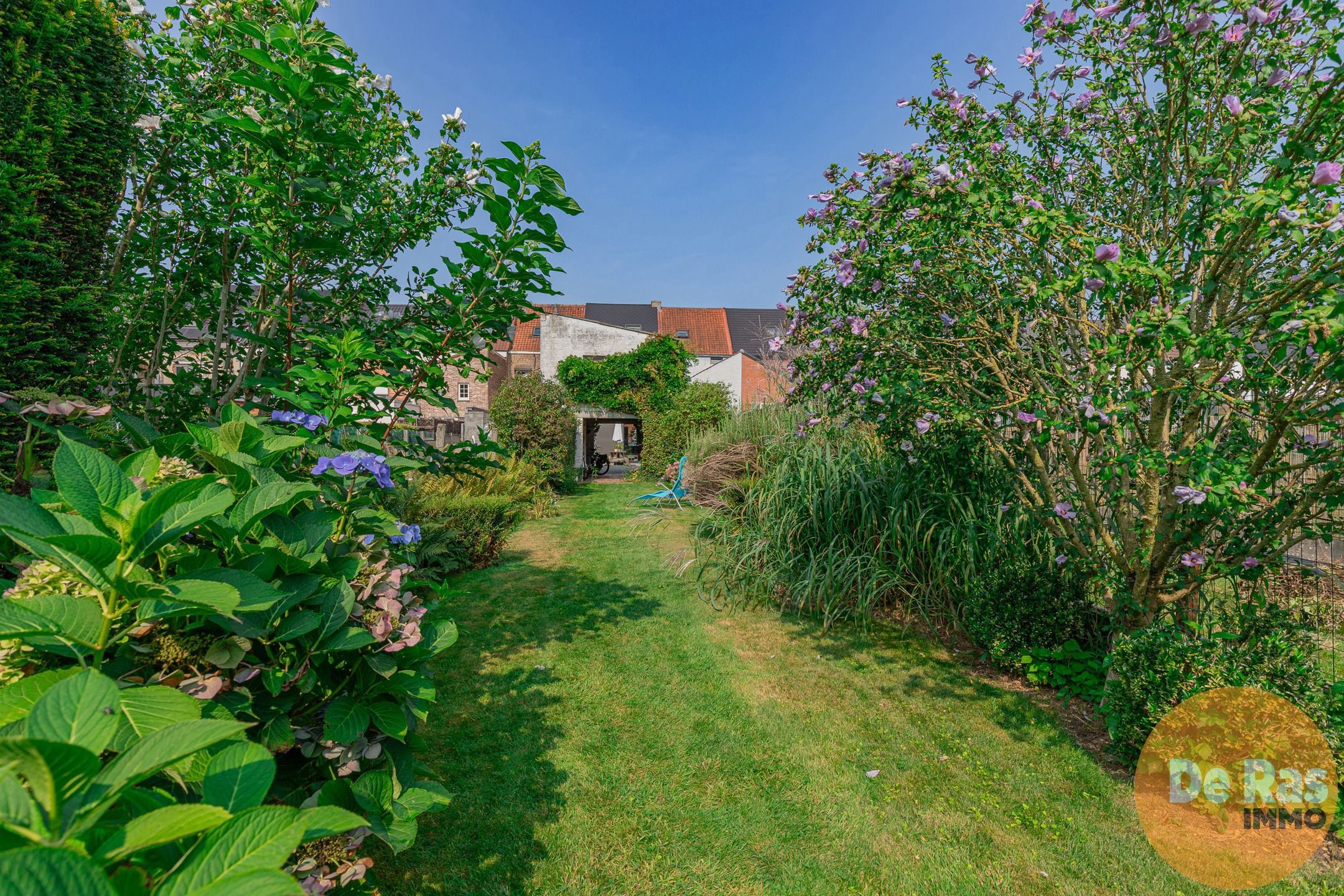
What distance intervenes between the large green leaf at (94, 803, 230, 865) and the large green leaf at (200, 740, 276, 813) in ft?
0.46

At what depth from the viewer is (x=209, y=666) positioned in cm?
123

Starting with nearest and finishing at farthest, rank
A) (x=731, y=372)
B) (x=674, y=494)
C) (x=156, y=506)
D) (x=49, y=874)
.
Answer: (x=49, y=874)
(x=156, y=506)
(x=674, y=494)
(x=731, y=372)

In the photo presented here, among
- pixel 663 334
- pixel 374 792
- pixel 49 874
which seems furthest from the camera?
pixel 663 334

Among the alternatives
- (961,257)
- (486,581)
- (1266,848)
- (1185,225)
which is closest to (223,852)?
(1185,225)

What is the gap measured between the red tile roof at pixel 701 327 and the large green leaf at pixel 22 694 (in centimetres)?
3510

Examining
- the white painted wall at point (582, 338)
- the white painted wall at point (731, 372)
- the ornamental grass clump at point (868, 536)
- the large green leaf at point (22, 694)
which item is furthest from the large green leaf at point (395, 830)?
the white painted wall at point (582, 338)

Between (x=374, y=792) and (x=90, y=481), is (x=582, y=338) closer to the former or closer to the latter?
(x=374, y=792)

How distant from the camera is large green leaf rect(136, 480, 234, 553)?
1.00 meters

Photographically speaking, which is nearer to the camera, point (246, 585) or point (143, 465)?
point (246, 585)

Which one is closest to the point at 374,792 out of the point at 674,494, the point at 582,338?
the point at 674,494

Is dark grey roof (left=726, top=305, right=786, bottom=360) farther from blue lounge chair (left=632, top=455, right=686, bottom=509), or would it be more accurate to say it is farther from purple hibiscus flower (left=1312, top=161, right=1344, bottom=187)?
purple hibiscus flower (left=1312, top=161, right=1344, bottom=187)

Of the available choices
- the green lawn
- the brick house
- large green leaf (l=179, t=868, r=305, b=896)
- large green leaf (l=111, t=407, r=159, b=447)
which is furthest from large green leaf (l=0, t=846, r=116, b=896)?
the brick house

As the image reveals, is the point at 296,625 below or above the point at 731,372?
below

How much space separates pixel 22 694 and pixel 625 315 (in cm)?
3848
